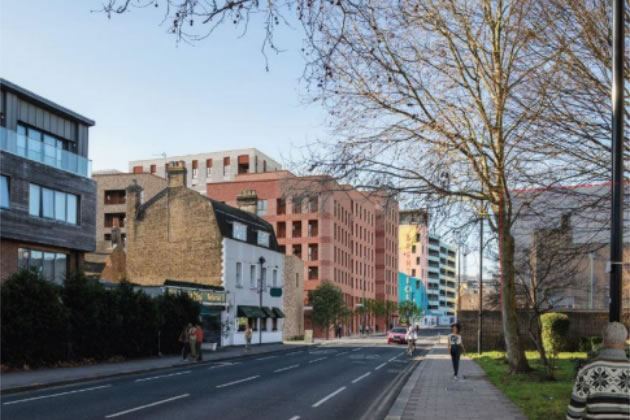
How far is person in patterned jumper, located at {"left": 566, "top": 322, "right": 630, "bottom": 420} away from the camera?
5.84 meters

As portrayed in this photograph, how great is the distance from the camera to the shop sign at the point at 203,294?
4081 cm

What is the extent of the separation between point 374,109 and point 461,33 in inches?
149

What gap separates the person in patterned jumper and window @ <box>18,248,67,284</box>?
1212 inches

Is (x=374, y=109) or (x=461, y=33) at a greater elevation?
(x=461, y=33)

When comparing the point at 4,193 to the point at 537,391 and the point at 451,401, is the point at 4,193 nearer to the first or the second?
the point at 451,401

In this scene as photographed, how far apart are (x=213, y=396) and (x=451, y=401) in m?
5.85

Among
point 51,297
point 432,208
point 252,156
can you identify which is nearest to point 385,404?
point 432,208

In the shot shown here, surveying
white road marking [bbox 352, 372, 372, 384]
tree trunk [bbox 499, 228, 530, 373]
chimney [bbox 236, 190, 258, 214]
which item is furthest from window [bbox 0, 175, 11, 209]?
chimney [bbox 236, 190, 258, 214]

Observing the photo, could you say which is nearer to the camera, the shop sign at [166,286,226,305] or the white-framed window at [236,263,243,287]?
the shop sign at [166,286,226,305]

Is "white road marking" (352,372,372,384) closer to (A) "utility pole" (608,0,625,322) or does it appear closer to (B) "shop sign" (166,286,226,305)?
(A) "utility pole" (608,0,625,322)

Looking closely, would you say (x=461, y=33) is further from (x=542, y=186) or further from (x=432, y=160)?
(x=542, y=186)

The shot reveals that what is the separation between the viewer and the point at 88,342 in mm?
29297

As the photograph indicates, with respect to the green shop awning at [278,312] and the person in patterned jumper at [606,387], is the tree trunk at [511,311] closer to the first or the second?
the person in patterned jumper at [606,387]

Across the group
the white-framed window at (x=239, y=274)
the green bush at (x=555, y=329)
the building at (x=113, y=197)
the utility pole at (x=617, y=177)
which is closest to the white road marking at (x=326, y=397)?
the utility pole at (x=617, y=177)
